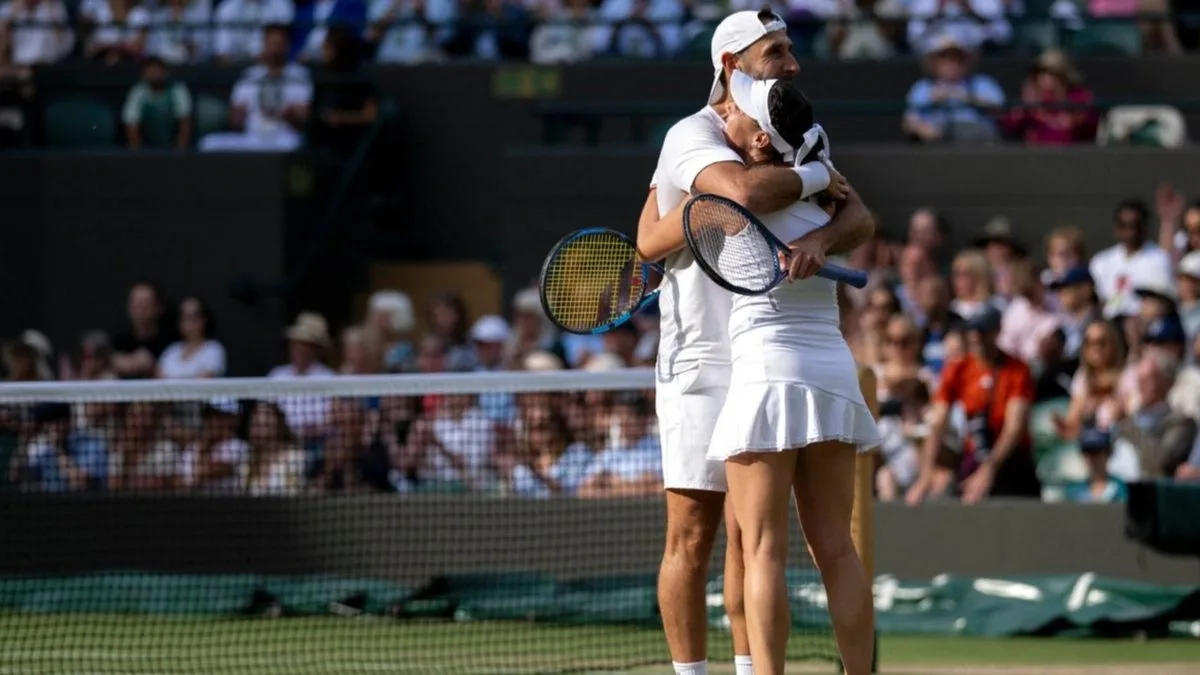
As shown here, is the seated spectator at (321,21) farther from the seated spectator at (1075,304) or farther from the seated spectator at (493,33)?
the seated spectator at (1075,304)

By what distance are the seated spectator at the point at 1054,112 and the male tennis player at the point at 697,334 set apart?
24.8ft

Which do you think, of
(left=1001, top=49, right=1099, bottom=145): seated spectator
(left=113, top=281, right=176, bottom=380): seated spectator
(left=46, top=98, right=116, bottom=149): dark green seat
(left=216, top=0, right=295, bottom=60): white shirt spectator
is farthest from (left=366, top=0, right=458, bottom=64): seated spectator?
(left=1001, top=49, right=1099, bottom=145): seated spectator

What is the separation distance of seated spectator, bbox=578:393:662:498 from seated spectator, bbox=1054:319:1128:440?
2.13 metres

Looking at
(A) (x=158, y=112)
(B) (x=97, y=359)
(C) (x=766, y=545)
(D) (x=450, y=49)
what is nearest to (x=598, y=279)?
(C) (x=766, y=545)

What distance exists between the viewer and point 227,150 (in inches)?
597

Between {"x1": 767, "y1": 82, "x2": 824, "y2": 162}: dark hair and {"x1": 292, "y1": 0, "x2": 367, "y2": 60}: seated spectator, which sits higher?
{"x1": 292, "y1": 0, "x2": 367, "y2": 60}: seated spectator

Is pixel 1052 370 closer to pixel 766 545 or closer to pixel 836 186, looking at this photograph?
pixel 836 186

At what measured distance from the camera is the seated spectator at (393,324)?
528 inches

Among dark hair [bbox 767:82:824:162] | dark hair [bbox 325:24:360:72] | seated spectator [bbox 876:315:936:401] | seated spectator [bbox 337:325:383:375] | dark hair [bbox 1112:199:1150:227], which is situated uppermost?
dark hair [bbox 325:24:360:72]

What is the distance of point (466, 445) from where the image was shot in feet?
35.7

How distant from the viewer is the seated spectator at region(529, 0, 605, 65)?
15.6 metres

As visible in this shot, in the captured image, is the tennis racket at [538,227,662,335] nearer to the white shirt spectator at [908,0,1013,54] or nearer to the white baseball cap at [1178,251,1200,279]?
the white baseball cap at [1178,251,1200,279]

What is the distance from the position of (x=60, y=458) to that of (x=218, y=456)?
0.88m

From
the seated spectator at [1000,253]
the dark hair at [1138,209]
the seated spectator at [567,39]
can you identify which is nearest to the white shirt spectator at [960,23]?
the seated spectator at [1000,253]
